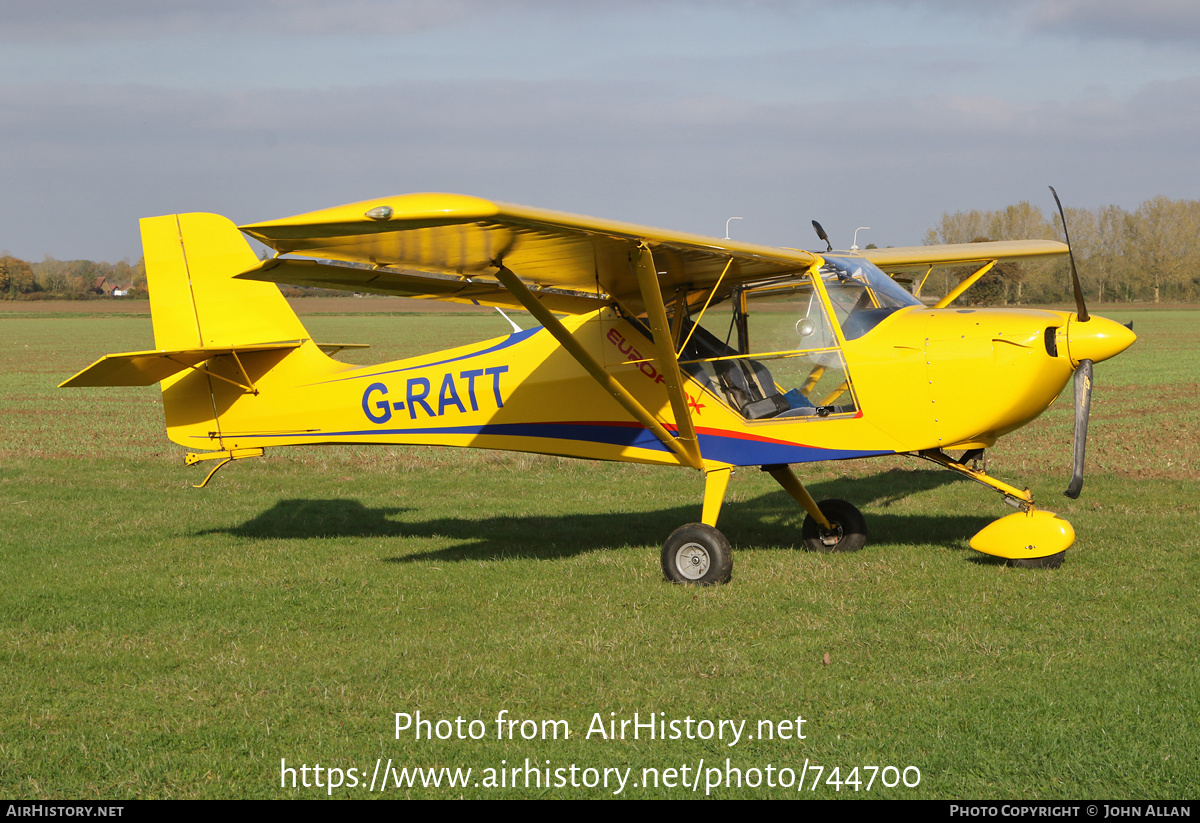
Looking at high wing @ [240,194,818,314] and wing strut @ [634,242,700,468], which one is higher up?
high wing @ [240,194,818,314]

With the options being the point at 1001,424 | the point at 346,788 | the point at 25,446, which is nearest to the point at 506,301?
the point at 1001,424

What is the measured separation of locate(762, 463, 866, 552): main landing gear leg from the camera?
906cm

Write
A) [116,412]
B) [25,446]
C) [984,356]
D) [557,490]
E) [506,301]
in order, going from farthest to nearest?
[116,412], [25,446], [557,490], [506,301], [984,356]

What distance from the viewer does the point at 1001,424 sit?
758 cm

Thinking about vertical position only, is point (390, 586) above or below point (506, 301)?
below

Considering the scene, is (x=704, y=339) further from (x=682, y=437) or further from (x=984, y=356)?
(x=984, y=356)

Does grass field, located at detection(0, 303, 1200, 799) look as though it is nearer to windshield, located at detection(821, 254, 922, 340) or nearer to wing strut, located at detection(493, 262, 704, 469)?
wing strut, located at detection(493, 262, 704, 469)

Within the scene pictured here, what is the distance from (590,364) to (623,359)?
85cm

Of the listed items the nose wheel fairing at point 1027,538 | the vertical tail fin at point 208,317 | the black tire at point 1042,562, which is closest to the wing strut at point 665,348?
the nose wheel fairing at point 1027,538

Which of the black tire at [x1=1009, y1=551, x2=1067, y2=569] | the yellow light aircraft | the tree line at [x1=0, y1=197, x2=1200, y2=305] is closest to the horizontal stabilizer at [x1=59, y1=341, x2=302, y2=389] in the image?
the yellow light aircraft

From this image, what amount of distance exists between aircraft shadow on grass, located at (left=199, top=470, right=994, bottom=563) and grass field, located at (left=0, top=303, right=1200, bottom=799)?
0.06 metres

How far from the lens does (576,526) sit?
1088cm

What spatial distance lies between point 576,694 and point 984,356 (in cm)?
417

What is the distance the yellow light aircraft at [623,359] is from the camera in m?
7.15
